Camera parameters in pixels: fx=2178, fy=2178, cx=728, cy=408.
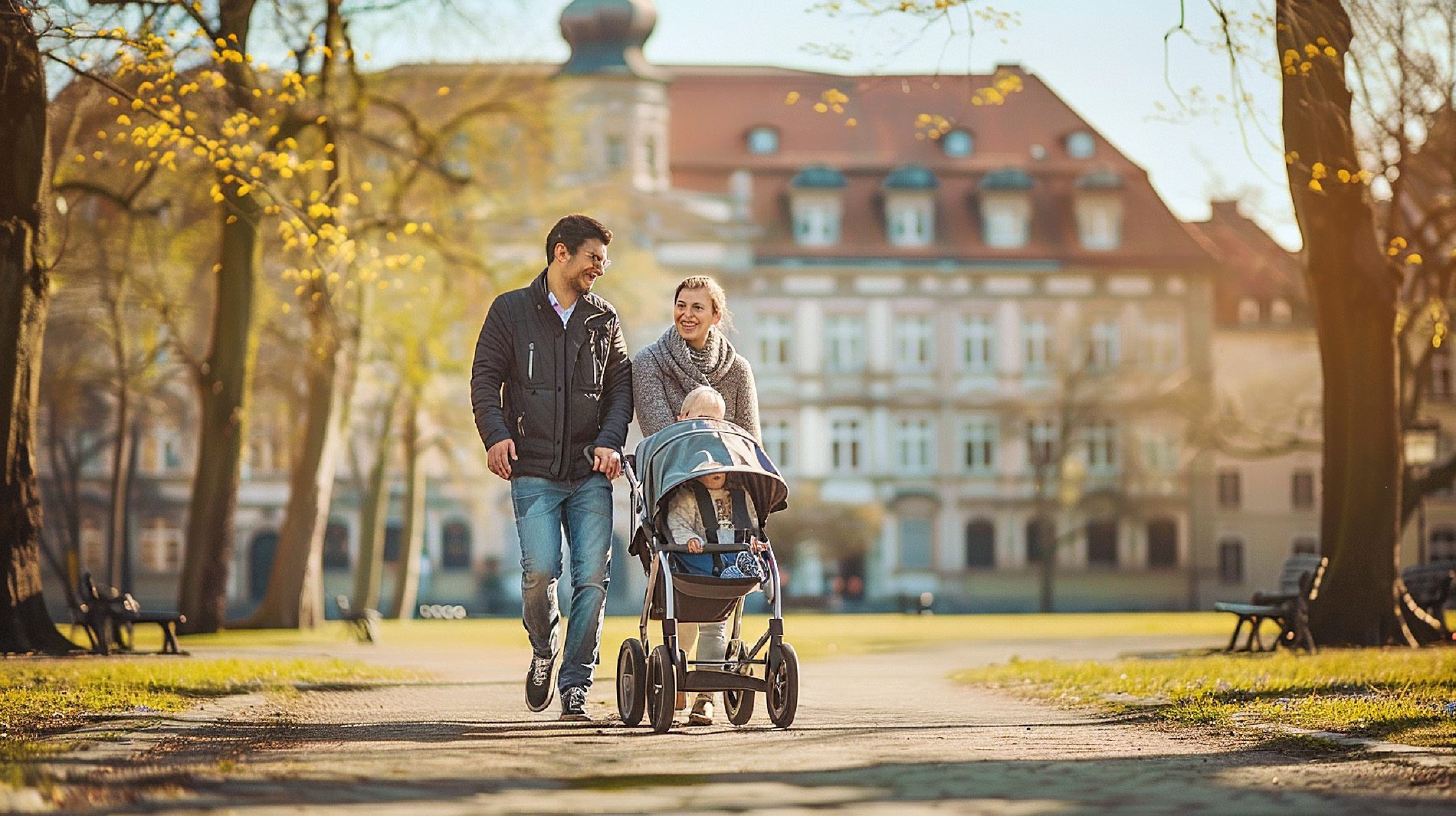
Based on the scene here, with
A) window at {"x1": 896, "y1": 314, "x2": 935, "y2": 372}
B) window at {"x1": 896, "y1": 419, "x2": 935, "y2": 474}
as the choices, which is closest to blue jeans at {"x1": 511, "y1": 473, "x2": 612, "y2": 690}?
window at {"x1": 896, "y1": 419, "x2": 935, "y2": 474}

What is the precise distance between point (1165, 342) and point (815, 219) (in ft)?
39.0

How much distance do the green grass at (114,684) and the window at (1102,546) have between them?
5312cm

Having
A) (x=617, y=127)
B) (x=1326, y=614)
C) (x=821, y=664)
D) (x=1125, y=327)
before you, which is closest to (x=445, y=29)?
(x=821, y=664)

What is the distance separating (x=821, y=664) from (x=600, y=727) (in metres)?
9.22

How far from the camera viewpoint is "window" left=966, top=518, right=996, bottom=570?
68.5 metres

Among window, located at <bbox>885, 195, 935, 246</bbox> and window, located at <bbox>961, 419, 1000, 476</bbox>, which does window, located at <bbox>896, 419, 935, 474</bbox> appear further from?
window, located at <bbox>885, 195, 935, 246</bbox>

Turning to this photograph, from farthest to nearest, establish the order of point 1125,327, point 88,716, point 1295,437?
point 1125,327 → point 1295,437 → point 88,716

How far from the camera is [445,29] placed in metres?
25.5

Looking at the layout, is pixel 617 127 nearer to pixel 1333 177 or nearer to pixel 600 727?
pixel 1333 177

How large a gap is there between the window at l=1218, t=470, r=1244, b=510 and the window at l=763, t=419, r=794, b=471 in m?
14.6

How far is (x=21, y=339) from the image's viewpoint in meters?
15.8

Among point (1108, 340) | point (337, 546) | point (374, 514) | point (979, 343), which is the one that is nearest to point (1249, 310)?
point (1108, 340)

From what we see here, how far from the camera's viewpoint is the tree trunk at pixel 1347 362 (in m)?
17.0

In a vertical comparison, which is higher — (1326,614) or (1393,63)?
(1393,63)
